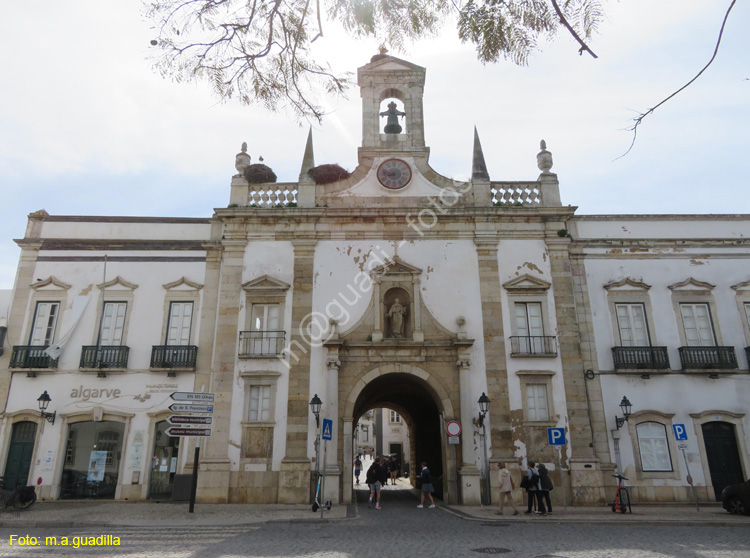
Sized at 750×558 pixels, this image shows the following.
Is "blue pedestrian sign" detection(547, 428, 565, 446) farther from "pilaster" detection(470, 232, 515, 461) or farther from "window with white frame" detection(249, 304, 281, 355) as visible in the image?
"window with white frame" detection(249, 304, 281, 355)

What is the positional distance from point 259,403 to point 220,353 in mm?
2097

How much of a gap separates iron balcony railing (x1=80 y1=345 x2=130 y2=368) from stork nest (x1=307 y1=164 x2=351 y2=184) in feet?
28.6

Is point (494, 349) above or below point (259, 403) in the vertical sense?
above

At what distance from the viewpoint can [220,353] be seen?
17547 mm

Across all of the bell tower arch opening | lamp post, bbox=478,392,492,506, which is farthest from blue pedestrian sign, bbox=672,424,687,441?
the bell tower arch opening

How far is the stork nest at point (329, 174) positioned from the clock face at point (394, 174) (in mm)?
1259

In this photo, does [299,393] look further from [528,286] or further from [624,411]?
[624,411]

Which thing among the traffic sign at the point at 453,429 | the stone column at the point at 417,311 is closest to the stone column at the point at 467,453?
the traffic sign at the point at 453,429

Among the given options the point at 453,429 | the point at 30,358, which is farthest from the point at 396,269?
the point at 30,358

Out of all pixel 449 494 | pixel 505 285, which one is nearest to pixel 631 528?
pixel 449 494

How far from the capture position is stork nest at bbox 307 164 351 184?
19.5 m

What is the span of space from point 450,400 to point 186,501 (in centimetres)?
872

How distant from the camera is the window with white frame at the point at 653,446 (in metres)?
Result: 16.9

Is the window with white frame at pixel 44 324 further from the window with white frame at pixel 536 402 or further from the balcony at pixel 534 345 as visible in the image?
the window with white frame at pixel 536 402
